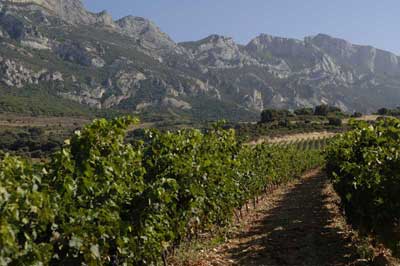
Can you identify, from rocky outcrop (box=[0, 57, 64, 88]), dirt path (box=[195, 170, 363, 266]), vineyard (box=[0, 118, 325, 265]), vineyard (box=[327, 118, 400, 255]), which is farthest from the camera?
rocky outcrop (box=[0, 57, 64, 88])

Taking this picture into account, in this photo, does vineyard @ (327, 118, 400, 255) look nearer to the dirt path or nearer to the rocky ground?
the rocky ground

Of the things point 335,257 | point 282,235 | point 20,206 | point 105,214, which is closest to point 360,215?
point 335,257

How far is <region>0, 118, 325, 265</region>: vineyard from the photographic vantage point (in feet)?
15.6

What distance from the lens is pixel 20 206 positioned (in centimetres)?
462

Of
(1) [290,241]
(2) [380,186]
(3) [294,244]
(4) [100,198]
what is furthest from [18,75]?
(4) [100,198]

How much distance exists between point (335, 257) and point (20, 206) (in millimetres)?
8486

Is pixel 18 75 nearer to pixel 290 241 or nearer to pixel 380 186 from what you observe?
pixel 290 241

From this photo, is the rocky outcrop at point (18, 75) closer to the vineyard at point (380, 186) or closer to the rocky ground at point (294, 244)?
the rocky ground at point (294, 244)

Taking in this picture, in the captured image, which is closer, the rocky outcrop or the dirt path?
the dirt path

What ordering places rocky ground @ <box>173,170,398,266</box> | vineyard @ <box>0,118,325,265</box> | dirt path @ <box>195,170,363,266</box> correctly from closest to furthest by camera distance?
vineyard @ <box>0,118,325,265</box>
rocky ground @ <box>173,170,398,266</box>
dirt path @ <box>195,170,363,266</box>

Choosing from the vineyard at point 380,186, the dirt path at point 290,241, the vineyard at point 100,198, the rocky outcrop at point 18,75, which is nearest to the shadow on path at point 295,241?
the dirt path at point 290,241

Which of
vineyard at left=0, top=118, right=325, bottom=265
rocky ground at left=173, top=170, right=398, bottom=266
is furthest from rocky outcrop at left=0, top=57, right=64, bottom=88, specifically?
vineyard at left=0, top=118, right=325, bottom=265

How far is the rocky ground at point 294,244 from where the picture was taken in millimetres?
10773

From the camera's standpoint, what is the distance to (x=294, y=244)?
12.8 meters
